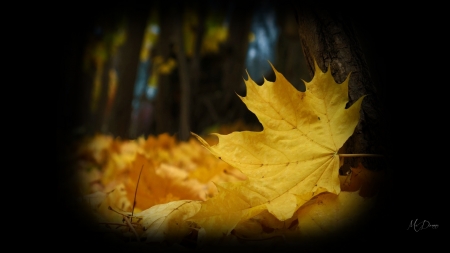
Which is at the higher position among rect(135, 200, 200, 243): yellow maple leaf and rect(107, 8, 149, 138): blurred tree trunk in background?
rect(107, 8, 149, 138): blurred tree trunk in background

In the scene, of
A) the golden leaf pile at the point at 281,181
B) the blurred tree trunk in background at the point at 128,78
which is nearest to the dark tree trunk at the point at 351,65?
the golden leaf pile at the point at 281,181

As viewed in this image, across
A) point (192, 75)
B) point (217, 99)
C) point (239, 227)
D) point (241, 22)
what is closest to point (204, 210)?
point (239, 227)

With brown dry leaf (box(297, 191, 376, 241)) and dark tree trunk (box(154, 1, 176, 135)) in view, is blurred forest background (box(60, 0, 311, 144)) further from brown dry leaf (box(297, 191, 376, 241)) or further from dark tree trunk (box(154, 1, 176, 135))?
brown dry leaf (box(297, 191, 376, 241))

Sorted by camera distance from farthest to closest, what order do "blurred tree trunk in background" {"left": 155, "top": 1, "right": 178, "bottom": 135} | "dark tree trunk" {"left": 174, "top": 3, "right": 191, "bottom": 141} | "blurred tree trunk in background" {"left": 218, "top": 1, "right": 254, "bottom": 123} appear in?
1. "blurred tree trunk in background" {"left": 218, "top": 1, "right": 254, "bottom": 123}
2. "blurred tree trunk in background" {"left": 155, "top": 1, "right": 178, "bottom": 135}
3. "dark tree trunk" {"left": 174, "top": 3, "right": 191, "bottom": 141}

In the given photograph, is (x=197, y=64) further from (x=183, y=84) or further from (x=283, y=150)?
A: (x=283, y=150)

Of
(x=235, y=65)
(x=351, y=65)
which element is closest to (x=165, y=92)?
(x=235, y=65)

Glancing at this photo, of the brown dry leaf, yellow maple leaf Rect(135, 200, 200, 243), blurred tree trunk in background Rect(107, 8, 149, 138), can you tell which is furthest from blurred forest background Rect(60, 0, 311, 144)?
the brown dry leaf

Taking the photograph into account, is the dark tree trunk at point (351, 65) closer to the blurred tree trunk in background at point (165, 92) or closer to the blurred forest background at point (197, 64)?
the blurred forest background at point (197, 64)
